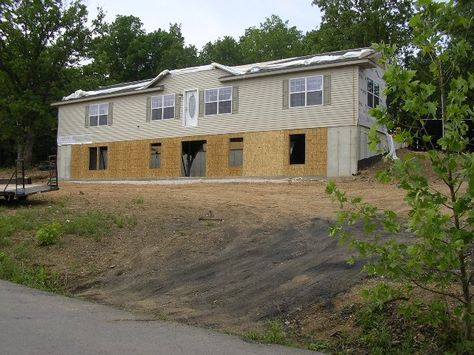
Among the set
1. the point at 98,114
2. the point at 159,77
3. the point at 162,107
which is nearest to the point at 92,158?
the point at 98,114

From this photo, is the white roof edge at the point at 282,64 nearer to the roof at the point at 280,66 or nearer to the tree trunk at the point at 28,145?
the roof at the point at 280,66

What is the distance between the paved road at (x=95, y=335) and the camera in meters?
5.29

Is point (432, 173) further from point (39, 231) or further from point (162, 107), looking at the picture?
point (162, 107)

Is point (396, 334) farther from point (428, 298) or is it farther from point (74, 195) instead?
point (74, 195)

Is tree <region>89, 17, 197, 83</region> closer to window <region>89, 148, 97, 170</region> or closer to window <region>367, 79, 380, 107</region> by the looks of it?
window <region>89, 148, 97, 170</region>

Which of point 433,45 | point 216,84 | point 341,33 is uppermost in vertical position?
point 341,33

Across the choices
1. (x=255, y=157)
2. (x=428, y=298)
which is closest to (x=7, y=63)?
(x=255, y=157)

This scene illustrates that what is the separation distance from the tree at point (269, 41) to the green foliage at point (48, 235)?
48384 millimetres

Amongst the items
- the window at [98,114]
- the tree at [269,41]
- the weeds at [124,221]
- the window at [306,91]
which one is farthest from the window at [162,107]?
the tree at [269,41]

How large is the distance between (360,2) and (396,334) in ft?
118

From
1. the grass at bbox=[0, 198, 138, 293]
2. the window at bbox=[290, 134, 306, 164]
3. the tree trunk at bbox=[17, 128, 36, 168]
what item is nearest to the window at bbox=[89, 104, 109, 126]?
the tree trunk at bbox=[17, 128, 36, 168]

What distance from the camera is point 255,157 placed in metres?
25.8

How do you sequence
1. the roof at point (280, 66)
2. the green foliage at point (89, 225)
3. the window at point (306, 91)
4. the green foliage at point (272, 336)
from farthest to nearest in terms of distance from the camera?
the window at point (306, 91)
the roof at point (280, 66)
the green foliage at point (89, 225)
the green foliage at point (272, 336)

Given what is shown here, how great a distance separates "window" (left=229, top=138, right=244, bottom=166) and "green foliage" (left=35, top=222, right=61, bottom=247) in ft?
50.7
